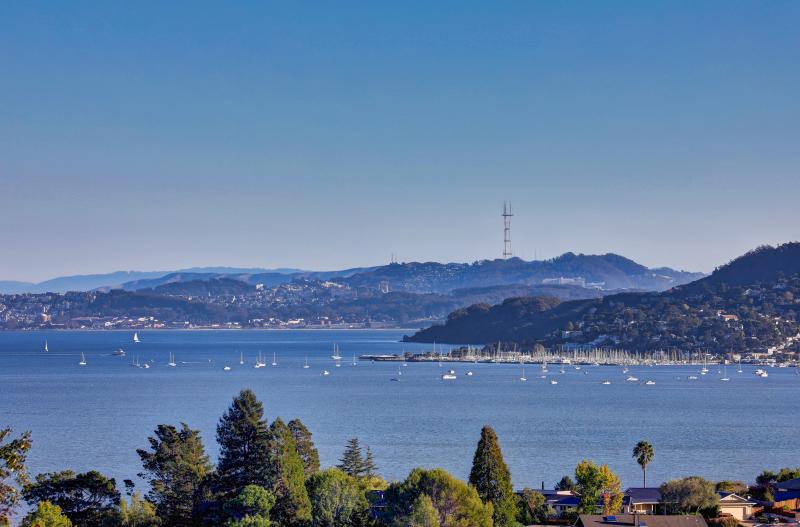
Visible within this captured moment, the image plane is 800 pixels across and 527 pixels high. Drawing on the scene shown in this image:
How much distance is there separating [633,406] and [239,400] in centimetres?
5479

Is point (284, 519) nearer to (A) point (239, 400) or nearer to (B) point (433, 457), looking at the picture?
(A) point (239, 400)

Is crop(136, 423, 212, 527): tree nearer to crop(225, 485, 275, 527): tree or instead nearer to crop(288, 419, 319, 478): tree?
crop(225, 485, 275, 527): tree

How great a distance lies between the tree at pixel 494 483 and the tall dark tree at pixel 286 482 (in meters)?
4.71

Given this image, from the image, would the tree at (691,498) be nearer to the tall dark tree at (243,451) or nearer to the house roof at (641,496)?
the house roof at (641,496)

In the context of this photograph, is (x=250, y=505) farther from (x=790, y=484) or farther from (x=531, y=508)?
(x=790, y=484)

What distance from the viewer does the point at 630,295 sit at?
614 feet

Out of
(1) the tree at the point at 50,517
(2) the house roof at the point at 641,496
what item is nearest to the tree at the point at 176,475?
(1) the tree at the point at 50,517

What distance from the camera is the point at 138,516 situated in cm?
2888

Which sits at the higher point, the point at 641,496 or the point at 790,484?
the point at 790,484

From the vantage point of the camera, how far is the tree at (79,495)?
2962 centimetres

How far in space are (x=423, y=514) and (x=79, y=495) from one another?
940cm

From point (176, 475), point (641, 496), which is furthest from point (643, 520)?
point (176, 475)

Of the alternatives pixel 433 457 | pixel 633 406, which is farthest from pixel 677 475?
pixel 633 406

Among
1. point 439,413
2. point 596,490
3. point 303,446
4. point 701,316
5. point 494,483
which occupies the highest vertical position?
point 701,316
